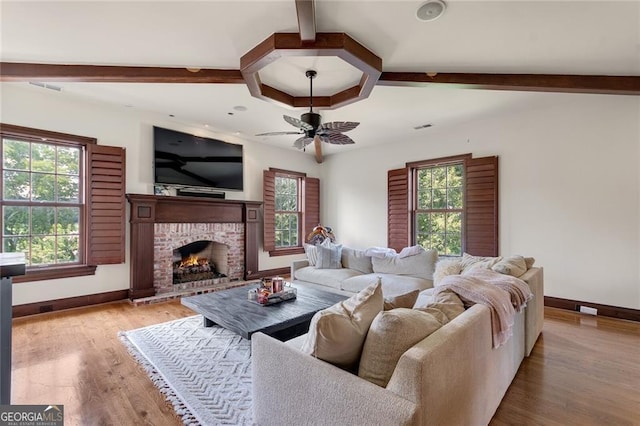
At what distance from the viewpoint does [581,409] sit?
1.93 m

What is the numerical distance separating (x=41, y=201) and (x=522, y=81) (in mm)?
5827

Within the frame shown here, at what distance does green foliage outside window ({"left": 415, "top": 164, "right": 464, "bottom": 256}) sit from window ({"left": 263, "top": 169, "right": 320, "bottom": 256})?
240cm

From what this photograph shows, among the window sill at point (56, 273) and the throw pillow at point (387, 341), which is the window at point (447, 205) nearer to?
the throw pillow at point (387, 341)

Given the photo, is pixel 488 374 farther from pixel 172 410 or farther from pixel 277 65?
pixel 277 65

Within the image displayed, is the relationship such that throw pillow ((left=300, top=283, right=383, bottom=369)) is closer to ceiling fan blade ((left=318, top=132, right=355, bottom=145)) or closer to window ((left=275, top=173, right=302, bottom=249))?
ceiling fan blade ((left=318, top=132, right=355, bottom=145))

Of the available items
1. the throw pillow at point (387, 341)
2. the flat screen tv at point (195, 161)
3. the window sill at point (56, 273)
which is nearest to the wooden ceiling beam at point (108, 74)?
the flat screen tv at point (195, 161)

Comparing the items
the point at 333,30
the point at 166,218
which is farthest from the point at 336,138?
the point at 166,218

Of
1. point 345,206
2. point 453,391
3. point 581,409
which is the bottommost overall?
point 581,409

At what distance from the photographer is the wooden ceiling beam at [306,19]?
1944 millimetres

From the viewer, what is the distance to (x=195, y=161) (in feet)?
16.2

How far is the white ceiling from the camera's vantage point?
6.91 ft

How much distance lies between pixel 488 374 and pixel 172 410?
1.94m

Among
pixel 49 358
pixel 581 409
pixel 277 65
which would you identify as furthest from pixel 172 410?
pixel 277 65

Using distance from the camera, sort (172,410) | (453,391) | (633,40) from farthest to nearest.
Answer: (633,40)
(172,410)
(453,391)
